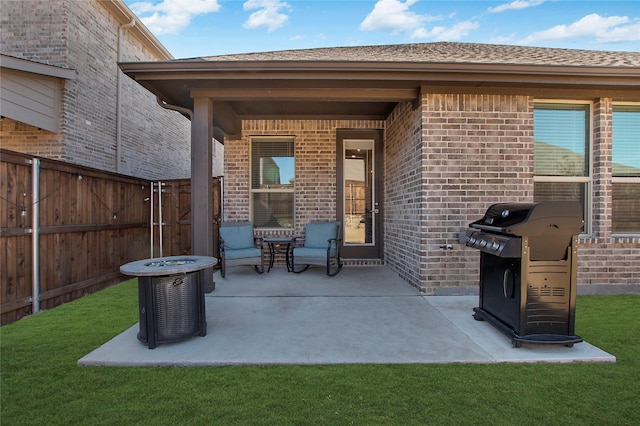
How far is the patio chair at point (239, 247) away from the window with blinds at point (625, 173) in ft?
18.9

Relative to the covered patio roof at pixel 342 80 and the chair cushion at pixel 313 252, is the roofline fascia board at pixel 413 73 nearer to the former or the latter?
the covered patio roof at pixel 342 80

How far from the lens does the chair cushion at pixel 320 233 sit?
20.0 feet

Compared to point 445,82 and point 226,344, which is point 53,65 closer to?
point 226,344

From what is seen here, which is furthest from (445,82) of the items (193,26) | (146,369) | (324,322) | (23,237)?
(193,26)

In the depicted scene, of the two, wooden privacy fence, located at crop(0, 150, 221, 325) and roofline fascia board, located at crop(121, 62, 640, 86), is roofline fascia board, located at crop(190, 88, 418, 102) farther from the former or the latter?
wooden privacy fence, located at crop(0, 150, 221, 325)

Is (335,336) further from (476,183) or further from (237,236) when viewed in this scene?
(237,236)

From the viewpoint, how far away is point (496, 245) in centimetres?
283

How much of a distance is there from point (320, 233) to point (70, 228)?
3932mm

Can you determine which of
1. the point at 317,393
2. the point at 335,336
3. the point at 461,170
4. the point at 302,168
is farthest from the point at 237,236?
the point at 317,393

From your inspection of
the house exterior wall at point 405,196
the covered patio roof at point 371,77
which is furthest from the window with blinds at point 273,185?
the covered patio roof at point 371,77

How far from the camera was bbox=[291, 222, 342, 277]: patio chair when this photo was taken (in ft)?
18.6

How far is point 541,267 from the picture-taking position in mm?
2744

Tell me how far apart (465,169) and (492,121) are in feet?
2.61

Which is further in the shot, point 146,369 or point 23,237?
point 23,237
